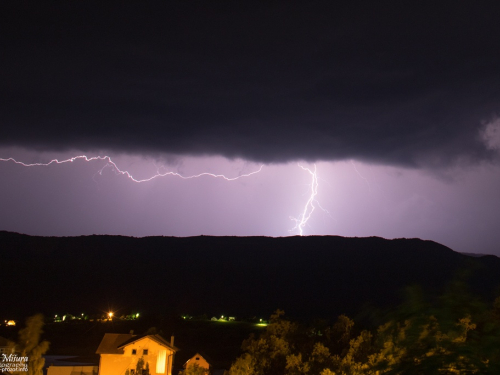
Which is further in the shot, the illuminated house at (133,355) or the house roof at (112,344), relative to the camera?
the illuminated house at (133,355)

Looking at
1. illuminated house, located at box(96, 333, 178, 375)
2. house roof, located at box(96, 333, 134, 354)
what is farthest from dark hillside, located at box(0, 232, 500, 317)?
illuminated house, located at box(96, 333, 178, 375)

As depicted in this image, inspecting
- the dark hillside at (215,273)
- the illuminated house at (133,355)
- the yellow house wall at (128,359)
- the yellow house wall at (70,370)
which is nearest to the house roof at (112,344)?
the illuminated house at (133,355)

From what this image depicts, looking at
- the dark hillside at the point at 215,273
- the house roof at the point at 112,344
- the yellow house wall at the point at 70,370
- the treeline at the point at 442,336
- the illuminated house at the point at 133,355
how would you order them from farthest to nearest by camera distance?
the dark hillside at the point at 215,273 < the illuminated house at the point at 133,355 < the house roof at the point at 112,344 < the yellow house wall at the point at 70,370 < the treeline at the point at 442,336

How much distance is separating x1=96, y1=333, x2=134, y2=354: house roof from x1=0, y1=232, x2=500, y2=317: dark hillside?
65568 mm

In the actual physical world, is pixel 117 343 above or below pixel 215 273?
below

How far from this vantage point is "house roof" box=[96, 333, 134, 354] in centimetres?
3259

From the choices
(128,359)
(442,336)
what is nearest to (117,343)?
(128,359)

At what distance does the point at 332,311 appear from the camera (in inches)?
4318

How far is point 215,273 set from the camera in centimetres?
14025

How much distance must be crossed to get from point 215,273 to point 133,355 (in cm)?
10790

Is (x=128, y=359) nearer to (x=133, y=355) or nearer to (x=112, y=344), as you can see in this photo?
(x=133, y=355)

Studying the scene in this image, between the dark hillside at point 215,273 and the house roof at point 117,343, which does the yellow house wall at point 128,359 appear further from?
the dark hillside at point 215,273

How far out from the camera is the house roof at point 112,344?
3259 cm

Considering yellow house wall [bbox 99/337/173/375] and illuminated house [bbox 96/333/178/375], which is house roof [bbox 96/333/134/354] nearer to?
illuminated house [bbox 96/333/178/375]
